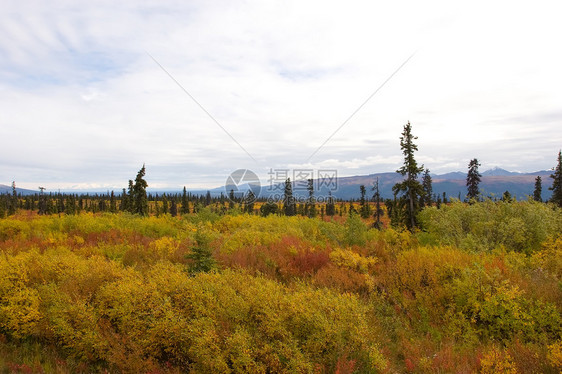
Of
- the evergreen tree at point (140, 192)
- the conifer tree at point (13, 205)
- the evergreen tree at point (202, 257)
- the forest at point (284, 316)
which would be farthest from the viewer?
the conifer tree at point (13, 205)

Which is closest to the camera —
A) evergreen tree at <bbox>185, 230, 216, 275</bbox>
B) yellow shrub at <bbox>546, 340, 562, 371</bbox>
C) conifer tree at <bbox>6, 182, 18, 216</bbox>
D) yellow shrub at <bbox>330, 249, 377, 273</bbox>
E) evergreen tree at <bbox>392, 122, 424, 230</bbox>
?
yellow shrub at <bbox>546, 340, 562, 371</bbox>

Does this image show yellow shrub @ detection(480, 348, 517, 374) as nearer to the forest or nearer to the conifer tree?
the forest

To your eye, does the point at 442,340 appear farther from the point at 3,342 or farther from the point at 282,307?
the point at 3,342

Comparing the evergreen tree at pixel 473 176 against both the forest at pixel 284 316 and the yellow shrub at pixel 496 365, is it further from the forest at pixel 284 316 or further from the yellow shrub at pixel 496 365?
the yellow shrub at pixel 496 365

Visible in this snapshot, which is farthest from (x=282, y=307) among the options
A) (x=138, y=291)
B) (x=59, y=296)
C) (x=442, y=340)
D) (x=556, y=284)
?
(x=556, y=284)

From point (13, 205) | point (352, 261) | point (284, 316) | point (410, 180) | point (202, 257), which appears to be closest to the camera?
point (284, 316)

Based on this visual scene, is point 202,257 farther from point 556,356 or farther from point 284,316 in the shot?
point 556,356

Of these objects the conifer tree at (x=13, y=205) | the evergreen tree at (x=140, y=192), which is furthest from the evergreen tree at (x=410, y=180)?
the conifer tree at (x=13, y=205)

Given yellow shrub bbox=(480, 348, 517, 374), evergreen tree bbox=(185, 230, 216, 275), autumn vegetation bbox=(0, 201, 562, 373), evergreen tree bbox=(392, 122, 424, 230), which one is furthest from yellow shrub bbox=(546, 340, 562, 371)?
evergreen tree bbox=(392, 122, 424, 230)

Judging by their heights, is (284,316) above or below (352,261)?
above

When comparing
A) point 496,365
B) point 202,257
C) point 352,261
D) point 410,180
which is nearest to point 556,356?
point 496,365

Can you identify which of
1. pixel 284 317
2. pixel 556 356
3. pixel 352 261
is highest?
pixel 284 317

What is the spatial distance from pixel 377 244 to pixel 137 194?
128 ft

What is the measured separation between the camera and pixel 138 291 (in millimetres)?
6383
